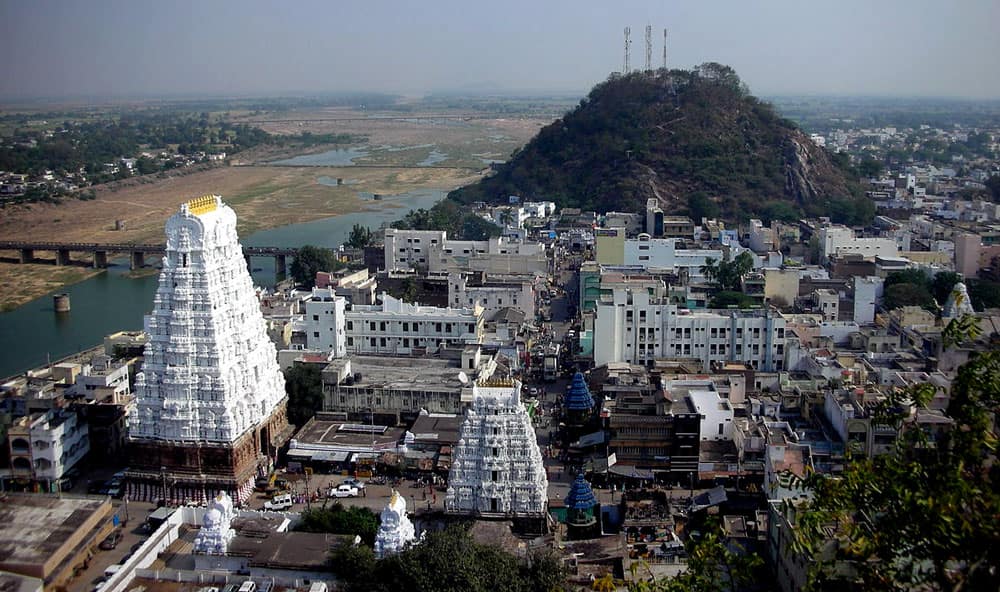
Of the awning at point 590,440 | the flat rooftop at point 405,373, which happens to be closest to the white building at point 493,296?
the flat rooftop at point 405,373

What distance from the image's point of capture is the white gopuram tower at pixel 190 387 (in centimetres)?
1902

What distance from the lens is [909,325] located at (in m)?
27.0

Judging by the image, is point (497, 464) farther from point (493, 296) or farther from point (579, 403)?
point (493, 296)

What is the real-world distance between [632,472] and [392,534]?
20.4ft

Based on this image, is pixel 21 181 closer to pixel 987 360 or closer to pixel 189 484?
pixel 189 484

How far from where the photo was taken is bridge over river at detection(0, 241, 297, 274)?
140 ft

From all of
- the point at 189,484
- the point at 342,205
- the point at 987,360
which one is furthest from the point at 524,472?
the point at 342,205

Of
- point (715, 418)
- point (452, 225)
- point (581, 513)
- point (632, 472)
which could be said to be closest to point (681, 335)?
point (715, 418)

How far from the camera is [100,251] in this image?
43750mm

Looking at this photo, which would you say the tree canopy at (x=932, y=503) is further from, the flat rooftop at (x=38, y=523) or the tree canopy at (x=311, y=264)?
the tree canopy at (x=311, y=264)

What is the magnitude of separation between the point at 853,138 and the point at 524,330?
76.8 m

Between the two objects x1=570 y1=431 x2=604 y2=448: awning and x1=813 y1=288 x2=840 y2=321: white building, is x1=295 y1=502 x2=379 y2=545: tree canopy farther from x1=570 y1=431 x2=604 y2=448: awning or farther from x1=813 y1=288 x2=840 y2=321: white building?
x1=813 y1=288 x2=840 y2=321: white building

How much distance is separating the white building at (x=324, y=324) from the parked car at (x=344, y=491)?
740cm

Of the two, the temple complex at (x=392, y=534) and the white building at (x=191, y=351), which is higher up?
the white building at (x=191, y=351)
